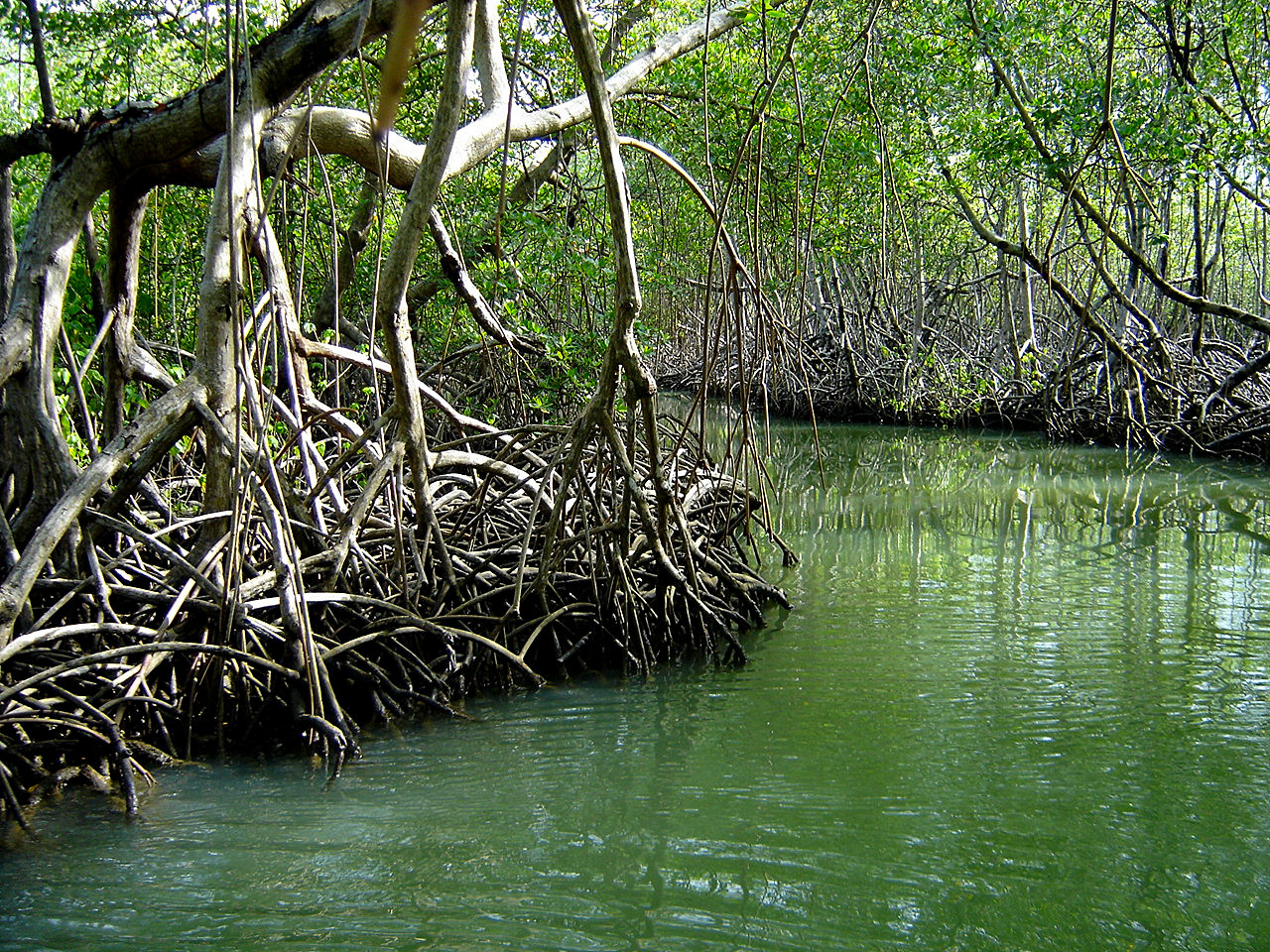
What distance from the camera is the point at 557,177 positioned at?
7.54 metres

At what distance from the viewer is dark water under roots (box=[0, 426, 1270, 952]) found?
8.07 ft

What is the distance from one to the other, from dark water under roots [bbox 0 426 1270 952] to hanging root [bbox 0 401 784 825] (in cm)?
18

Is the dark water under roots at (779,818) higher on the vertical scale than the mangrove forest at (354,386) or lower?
lower

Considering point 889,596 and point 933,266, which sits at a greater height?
point 933,266

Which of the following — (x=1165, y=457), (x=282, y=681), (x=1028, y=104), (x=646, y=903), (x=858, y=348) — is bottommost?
(x=646, y=903)

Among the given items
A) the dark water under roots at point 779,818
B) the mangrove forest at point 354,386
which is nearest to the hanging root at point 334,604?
the mangrove forest at point 354,386

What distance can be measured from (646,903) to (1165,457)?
9.73 meters

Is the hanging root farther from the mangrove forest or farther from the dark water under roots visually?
the dark water under roots

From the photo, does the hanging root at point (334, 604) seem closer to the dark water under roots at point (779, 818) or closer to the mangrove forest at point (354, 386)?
the mangrove forest at point (354, 386)

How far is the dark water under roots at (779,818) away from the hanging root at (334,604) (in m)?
0.18

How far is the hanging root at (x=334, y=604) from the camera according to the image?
10.0ft

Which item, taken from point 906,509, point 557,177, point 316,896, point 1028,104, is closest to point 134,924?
point 316,896

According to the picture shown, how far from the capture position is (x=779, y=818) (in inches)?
117

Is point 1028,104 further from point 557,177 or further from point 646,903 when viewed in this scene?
point 646,903
